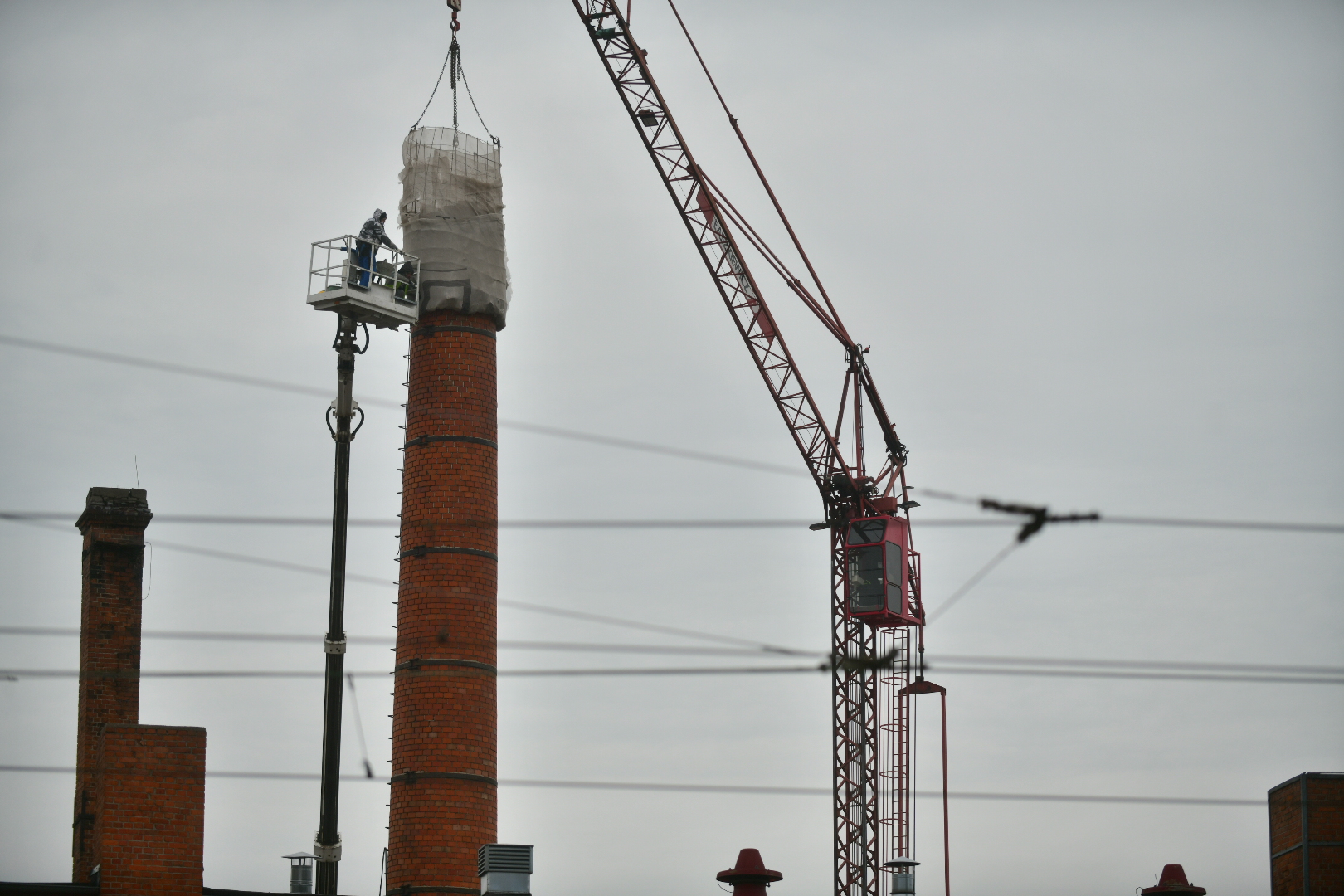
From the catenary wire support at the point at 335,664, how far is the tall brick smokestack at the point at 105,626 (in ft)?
23.5

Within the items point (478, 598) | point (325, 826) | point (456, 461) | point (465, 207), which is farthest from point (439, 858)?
point (465, 207)

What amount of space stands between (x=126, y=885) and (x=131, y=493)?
757 cm

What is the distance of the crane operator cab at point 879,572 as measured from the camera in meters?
42.1

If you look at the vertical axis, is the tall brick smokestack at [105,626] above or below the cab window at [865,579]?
below

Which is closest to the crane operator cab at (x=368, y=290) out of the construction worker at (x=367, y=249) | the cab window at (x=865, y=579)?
the construction worker at (x=367, y=249)

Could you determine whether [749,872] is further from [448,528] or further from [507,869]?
[448,528]

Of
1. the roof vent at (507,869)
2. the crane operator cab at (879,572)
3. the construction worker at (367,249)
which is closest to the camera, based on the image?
the roof vent at (507,869)

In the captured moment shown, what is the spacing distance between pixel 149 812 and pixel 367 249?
8103mm

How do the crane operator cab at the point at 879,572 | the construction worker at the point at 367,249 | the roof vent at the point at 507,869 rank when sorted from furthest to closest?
the crane operator cab at the point at 879,572 → the construction worker at the point at 367,249 → the roof vent at the point at 507,869

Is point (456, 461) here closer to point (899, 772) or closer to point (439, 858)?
point (439, 858)

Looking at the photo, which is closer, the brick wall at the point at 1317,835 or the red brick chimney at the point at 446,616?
the brick wall at the point at 1317,835

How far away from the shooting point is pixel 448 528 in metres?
27.8

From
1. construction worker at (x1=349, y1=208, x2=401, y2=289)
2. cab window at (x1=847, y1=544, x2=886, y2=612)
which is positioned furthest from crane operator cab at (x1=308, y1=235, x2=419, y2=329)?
cab window at (x1=847, y1=544, x2=886, y2=612)

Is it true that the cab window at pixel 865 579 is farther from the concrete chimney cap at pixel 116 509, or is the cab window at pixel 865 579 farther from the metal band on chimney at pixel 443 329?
the concrete chimney cap at pixel 116 509
